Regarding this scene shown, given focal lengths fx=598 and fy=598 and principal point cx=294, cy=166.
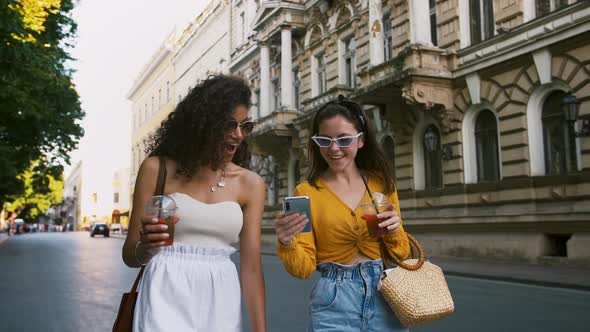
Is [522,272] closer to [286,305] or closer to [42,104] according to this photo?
[286,305]

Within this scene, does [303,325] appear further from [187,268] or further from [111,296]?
[187,268]

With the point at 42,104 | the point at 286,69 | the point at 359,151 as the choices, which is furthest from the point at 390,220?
the point at 286,69

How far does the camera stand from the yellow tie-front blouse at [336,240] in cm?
277

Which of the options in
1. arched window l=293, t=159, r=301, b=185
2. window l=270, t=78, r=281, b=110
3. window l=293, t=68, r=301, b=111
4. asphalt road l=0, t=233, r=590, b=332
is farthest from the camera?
window l=270, t=78, r=281, b=110

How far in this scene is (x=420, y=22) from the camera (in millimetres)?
18312

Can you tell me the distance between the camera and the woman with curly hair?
2.34 meters

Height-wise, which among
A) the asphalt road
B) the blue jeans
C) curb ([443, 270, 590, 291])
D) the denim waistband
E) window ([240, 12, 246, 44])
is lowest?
the asphalt road

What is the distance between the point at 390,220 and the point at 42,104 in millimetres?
21881

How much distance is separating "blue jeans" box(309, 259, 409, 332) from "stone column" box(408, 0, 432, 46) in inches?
636

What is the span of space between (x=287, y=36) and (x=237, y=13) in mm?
10873

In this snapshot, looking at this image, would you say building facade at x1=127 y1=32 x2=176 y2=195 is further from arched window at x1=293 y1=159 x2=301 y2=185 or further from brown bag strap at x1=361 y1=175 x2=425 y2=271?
brown bag strap at x1=361 y1=175 x2=425 y2=271

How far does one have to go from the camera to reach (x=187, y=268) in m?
2.39

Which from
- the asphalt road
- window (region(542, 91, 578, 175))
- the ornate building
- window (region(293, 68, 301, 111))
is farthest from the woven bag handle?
window (region(293, 68, 301, 111))

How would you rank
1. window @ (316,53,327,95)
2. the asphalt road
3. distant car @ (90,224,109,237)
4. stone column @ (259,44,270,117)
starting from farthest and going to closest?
distant car @ (90,224,109,237) → stone column @ (259,44,270,117) → window @ (316,53,327,95) → the asphalt road
